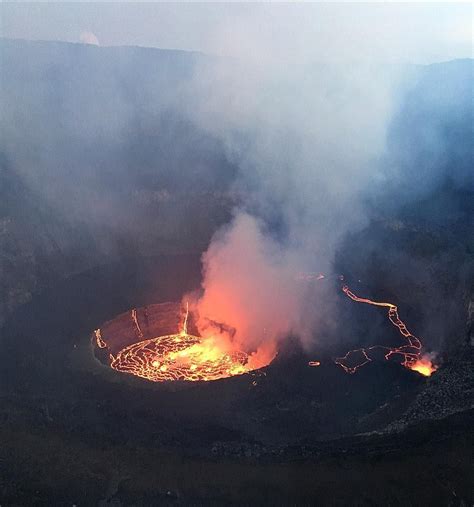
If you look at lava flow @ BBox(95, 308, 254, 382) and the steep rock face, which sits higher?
the steep rock face

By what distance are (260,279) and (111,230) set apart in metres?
11.5

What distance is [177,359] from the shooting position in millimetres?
24078

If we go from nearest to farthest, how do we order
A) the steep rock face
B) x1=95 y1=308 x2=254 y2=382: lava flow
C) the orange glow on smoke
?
the orange glow on smoke → x1=95 y1=308 x2=254 y2=382: lava flow → the steep rock face

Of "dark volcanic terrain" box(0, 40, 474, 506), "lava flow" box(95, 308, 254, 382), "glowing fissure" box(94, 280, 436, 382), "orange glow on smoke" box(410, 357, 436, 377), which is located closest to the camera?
"dark volcanic terrain" box(0, 40, 474, 506)

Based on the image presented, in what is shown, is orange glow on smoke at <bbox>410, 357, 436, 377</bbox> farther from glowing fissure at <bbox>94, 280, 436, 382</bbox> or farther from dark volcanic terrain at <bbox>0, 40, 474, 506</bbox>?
dark volcanic terrain at <bbox>0, 40, 474, 506</bbox>

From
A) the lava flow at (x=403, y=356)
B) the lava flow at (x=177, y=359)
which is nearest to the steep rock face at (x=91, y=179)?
the lava flow at (x=177, y=359)

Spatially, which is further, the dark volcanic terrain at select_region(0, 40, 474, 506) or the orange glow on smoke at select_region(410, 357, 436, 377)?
the orange glow on smoke at select_region(410, 357, 436, 377)

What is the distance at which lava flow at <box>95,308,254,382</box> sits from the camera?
2278cm

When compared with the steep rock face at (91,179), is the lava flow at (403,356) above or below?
below

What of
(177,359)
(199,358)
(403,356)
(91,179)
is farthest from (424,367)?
(91,179)

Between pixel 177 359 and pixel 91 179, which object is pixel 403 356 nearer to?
pixel 177 359

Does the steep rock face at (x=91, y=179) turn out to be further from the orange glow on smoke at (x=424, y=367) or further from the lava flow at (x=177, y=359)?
the orange glow on smoke at (x=424, y=367)

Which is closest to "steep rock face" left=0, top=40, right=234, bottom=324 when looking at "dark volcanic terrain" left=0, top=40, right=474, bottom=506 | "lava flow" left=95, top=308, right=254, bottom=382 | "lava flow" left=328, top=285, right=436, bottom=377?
"dark volcanic terrain" left=0, top=40, right=474, bottom=506

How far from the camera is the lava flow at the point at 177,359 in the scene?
74.7 feet
